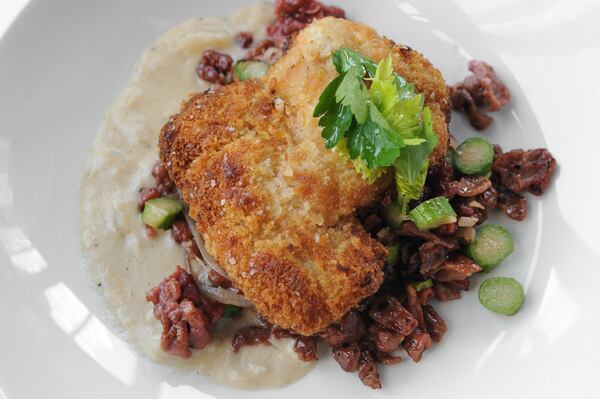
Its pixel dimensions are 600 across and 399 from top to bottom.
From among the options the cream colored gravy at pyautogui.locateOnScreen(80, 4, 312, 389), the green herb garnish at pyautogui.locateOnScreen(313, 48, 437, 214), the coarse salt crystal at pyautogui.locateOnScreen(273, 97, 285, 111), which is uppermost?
the green herb garnish at pyautogui.locateOnScreen(313, 48, 437, 214)

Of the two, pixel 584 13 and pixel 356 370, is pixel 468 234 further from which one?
pixel 584 13

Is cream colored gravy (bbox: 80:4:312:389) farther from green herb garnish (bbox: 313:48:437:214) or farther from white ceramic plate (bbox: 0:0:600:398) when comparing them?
green herb garnish (bbox: 313:48:437:214)

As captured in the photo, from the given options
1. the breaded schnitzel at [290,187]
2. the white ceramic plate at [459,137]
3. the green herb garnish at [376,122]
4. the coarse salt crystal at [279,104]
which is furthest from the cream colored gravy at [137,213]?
the green herb garnish at [376,122]

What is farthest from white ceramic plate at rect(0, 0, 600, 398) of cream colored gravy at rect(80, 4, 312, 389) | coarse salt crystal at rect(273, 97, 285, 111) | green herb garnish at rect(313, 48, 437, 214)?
coarse salt crystal at rect(273, 97, 285, 111)

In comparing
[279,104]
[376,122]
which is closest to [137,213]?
[279,104]

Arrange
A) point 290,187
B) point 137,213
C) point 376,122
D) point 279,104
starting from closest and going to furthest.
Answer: point 376,122
point 290,187
point 279,104
point 137,213

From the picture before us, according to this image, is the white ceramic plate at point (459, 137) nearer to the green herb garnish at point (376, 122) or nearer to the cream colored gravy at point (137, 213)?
the cream colored gravy at point (137, 213)

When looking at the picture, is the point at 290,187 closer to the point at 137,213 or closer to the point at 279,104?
the point at 279,104
